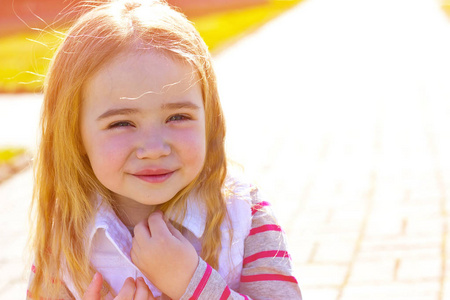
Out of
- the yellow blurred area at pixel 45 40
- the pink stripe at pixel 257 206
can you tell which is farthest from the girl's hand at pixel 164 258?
the yellow blurred area at pixel 45 40

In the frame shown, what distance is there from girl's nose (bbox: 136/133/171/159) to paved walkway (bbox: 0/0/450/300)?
5.58 ft

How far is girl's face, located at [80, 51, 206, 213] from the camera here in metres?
1.87

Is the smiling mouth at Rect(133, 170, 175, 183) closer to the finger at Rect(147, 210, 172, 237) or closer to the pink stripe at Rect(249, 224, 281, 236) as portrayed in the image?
the finger at Rect(147, 210, 172, 237)

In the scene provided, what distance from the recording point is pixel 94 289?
1.96 metres

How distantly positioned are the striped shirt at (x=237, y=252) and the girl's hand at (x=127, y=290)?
6 centimetres

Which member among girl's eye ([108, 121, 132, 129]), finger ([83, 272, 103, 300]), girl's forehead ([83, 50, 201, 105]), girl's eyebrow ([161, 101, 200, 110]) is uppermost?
girl's forehead ([83, 50, 201, 105])

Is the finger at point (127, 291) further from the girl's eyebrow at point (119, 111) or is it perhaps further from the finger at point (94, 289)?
the girl's eyebrow at point (119, 111)

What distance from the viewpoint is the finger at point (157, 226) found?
6.32ft

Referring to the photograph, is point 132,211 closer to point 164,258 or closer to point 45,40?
point 164,258

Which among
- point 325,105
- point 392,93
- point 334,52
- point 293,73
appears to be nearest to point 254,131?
point 325,105

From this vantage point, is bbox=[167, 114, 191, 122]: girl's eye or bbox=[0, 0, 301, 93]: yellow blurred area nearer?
bbox=[167, 114, 191, 122]: girl's eye

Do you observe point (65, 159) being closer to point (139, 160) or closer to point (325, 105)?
point (139, 160)

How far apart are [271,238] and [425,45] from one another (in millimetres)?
10384

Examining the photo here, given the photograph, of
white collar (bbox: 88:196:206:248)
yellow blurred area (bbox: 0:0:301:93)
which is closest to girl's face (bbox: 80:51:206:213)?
white collar (bbox: 88:196:206:248)
